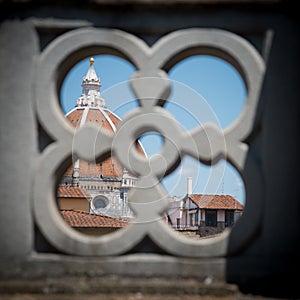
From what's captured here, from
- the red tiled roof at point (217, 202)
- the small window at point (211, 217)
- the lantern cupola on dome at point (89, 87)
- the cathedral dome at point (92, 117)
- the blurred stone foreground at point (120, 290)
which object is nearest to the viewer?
the blurred stone foreground at point (120, 290)

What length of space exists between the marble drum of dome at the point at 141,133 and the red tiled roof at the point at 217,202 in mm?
44071

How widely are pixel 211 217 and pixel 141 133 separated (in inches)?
1814

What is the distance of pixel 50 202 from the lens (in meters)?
4.07

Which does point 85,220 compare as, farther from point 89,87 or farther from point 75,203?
point 89,87

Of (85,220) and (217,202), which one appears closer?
(85,220)

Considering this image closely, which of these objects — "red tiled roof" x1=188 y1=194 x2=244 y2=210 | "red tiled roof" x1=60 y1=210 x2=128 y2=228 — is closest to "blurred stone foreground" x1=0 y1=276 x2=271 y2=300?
"red tiled roof" x1=60 y1=210 x2=128 y2=228

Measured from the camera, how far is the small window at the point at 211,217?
49.1 meters

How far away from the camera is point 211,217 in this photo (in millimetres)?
49688

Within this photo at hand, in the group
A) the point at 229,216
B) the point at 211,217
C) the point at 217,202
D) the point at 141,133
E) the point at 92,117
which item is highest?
the point at 92,117

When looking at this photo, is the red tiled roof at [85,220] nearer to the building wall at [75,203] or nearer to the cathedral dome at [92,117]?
the building wall at [75,203]

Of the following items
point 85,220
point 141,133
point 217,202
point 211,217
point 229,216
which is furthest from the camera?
point 211,217

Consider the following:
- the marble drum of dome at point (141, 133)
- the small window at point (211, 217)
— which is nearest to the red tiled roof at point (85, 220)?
the small window at point (211, 217)

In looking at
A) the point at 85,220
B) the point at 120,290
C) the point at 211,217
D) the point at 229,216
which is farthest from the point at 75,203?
the point at 120,290

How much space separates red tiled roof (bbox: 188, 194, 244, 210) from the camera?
161 ft
